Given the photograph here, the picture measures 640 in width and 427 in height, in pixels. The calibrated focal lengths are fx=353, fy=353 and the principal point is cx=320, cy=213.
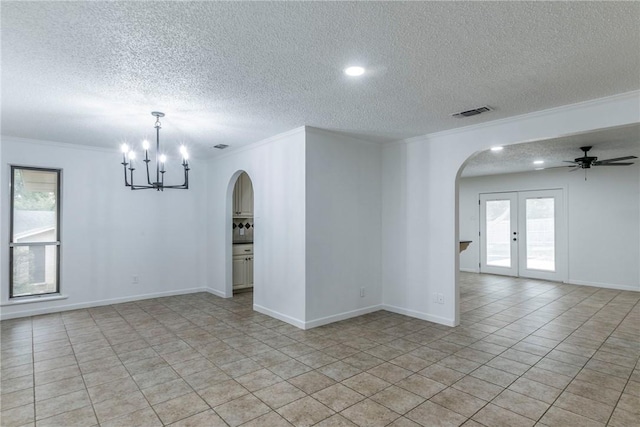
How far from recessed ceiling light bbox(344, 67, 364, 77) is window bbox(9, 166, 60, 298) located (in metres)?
4.83

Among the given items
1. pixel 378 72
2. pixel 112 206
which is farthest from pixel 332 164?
pixel 112 206

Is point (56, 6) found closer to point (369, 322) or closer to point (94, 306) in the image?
point (369, 322)

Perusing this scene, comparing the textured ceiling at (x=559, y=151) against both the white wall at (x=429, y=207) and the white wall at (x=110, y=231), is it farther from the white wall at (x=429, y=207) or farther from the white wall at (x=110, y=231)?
the white wall at (x=110, y=231)

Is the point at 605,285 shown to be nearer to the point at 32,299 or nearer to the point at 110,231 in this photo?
the point at 110,231

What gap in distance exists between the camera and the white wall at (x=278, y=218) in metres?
4.43

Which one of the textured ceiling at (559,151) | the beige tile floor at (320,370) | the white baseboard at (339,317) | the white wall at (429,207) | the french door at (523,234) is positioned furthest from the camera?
the french door at (523,234)

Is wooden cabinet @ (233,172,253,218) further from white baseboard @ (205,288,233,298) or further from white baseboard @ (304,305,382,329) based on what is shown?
white baseboard @ (304,305,382,329)

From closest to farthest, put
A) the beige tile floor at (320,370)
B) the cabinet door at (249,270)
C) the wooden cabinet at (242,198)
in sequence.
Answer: the beige tile floor at (320,370) → the cabinet door at (249,270) → the wooden cabinet at (242,198)

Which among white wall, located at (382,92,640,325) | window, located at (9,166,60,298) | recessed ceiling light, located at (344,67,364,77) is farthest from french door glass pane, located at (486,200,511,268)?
window, located at (9,166,60,298)

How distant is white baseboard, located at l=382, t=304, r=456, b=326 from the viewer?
14.5ft

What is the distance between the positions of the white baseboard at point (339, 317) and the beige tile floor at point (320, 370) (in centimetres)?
12

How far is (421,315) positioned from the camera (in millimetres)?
4719

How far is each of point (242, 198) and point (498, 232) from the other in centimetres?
607

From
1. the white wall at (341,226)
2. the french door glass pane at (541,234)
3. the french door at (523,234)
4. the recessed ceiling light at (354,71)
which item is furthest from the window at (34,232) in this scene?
the french door glass pane at (541,234)
